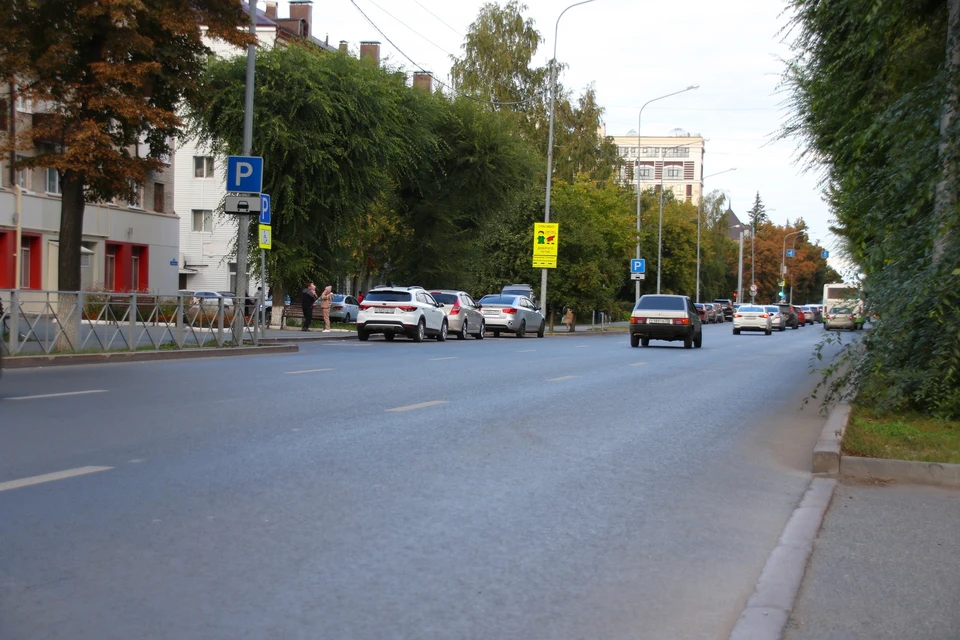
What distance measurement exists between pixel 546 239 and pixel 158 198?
61.9 feet

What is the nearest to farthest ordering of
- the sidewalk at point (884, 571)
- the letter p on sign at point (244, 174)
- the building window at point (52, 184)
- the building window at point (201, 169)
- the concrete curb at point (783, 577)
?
the concrete curb at point (783, 577) → the sidewalk at point (884, 571) → the letter p on sign at point (244, 174) → the building window at point (52, 184) → the building window at point (201, 169)

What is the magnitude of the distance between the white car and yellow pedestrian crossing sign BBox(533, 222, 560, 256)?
49.6ft

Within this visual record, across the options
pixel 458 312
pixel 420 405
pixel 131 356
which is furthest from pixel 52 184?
pixel 420 405

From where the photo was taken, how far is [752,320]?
60.7 meters

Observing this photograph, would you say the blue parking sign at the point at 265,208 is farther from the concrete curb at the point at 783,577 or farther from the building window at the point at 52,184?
the concrete curb at the point at 783,577

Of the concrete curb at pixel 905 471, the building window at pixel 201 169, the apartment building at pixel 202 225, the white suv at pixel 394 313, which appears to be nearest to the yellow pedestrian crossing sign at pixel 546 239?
the white suv at pixel 394 313

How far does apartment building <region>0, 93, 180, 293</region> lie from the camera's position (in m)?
44.3

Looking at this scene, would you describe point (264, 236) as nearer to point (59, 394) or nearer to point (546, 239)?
point (59, 394)

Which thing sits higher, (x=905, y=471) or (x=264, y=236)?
(x=264, y=236)

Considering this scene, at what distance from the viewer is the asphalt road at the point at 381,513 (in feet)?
15.7

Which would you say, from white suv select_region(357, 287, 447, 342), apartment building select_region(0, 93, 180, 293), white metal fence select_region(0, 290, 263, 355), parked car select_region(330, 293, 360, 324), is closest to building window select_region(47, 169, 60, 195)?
apartment building select_region(0, 93, 180, 293)

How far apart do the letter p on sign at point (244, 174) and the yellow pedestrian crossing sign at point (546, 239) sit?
24.8 m

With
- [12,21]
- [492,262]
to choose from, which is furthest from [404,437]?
[492,262]

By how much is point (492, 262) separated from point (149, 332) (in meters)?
38.0
